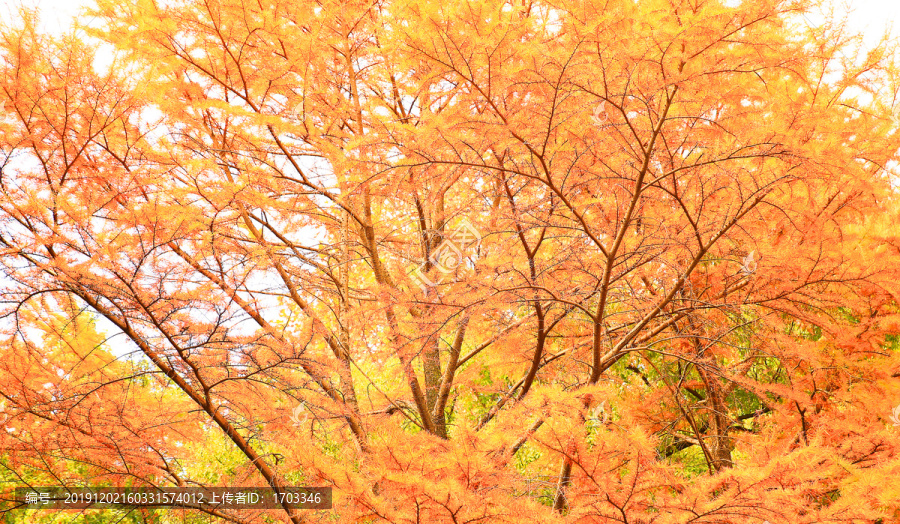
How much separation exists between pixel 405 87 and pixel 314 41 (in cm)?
102

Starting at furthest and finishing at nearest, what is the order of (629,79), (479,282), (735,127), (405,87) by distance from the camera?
1. (405,87)
2. (479,282)
3. (735,127)
4. (629,79)

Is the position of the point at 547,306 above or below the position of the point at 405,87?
below

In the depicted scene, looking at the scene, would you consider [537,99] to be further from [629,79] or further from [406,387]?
[406,387]

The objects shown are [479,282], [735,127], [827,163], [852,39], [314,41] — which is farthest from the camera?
[852,39]

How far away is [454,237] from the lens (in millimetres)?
3893

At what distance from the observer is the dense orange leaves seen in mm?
2711

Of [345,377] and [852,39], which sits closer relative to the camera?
[345,377]

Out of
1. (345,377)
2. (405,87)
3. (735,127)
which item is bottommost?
(345,377)

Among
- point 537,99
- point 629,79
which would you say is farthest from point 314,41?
point 629,79

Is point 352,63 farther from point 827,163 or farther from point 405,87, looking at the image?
point 827,163

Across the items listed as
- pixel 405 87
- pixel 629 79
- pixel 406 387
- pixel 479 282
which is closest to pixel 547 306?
pixel 479 282

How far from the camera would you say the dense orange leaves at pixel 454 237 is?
2.71m

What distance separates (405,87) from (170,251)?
2.09 metres

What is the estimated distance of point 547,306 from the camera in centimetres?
386
